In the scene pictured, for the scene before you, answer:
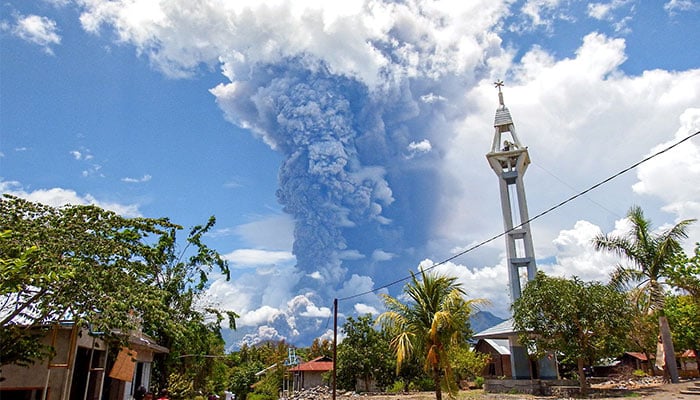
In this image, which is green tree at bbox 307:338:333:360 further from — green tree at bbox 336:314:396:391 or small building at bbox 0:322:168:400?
small building at bbox 0:322:168:400

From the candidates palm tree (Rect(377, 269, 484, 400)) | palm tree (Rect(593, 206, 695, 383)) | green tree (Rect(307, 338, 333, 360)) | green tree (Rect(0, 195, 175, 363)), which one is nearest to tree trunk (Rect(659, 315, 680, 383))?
palm tree (Rect(593, 206, 695, 383))

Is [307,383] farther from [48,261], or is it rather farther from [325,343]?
[48,261]

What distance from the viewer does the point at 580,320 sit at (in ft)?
73.6

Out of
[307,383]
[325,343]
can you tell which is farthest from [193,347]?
[325,343]

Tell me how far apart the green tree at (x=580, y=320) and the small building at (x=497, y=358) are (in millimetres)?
15895

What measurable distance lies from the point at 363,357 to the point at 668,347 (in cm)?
2259

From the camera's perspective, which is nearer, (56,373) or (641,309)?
(56,373)

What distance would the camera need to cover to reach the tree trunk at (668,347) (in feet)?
70.3

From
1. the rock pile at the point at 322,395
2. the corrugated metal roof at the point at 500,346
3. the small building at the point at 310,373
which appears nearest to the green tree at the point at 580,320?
the corrugated metal roof at the point at 500,346

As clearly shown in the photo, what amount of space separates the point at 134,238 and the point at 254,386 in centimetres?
3797

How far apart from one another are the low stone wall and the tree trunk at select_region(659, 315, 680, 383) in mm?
4590

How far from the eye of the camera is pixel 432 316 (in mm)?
13672

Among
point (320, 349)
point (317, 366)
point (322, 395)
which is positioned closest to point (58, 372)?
point (322, 395)

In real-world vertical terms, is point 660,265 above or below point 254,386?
above
